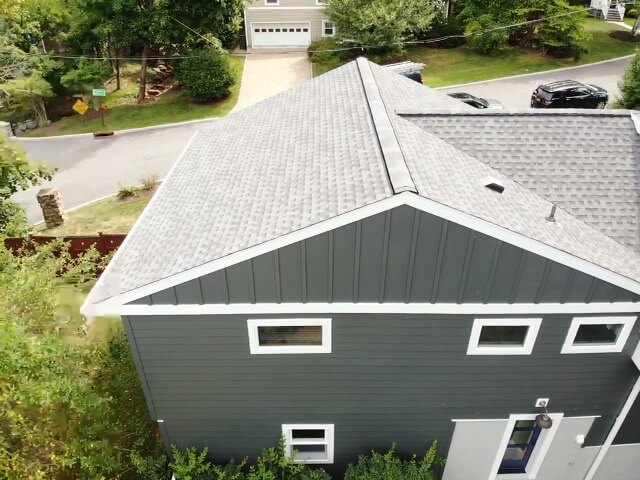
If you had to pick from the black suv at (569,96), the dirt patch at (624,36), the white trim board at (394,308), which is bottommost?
the black suv at (569,96)

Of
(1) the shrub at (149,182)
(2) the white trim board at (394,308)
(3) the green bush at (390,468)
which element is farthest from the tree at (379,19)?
(3) the green bush at (390,468)

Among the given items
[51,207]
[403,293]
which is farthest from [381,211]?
[51,207]

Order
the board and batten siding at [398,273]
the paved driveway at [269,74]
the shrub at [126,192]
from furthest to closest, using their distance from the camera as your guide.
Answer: the paved driveway at [269,74] → the shrub at [126,192] → the board and batten siding at [398,273]

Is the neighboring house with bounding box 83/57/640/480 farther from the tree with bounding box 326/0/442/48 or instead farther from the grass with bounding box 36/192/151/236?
the tree with bounding box 326/0/442/48

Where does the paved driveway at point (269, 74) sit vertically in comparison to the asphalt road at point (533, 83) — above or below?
below

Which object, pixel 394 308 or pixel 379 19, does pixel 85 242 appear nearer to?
pixel 394 308

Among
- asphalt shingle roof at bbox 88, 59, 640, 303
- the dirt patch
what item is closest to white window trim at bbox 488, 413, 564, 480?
asphalt shingle roof at bbox 88, 59, 640, 303

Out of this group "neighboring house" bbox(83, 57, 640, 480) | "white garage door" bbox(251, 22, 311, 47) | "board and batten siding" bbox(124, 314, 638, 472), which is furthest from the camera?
"white garage door" bbox(251, 22, 311, 47)

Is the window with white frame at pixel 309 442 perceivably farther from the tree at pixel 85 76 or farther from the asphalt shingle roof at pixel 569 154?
the tree at pixel 85 76
